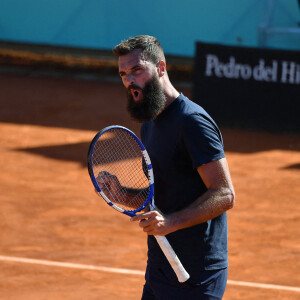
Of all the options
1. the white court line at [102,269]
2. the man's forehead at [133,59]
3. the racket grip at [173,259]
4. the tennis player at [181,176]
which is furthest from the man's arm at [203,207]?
the white court line at [102,269]

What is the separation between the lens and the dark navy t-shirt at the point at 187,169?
3209 millimetres

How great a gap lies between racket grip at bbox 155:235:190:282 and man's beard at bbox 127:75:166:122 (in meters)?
0.62

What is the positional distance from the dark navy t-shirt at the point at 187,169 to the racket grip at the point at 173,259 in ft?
0.22

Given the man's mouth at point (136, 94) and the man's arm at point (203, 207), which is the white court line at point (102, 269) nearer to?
the man's arm at point (203, 207)

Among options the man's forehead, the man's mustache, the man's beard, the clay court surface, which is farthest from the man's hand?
the clay court surface

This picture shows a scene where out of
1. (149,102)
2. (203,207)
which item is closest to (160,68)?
(149,102)

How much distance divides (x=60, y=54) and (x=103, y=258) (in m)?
11.3

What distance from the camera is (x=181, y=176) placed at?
3.35 metres

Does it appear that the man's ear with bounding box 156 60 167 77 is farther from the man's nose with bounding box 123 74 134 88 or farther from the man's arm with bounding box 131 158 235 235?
the man's arm with bounding box 131 158 235 235

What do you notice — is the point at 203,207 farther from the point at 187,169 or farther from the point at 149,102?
the point at 149,102

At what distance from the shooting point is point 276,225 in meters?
7.71

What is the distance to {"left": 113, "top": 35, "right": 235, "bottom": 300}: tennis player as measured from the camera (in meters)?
3.20

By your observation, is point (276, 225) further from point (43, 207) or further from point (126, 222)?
point (43, 207)

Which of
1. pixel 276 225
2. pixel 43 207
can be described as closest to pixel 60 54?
pixel 43 207
